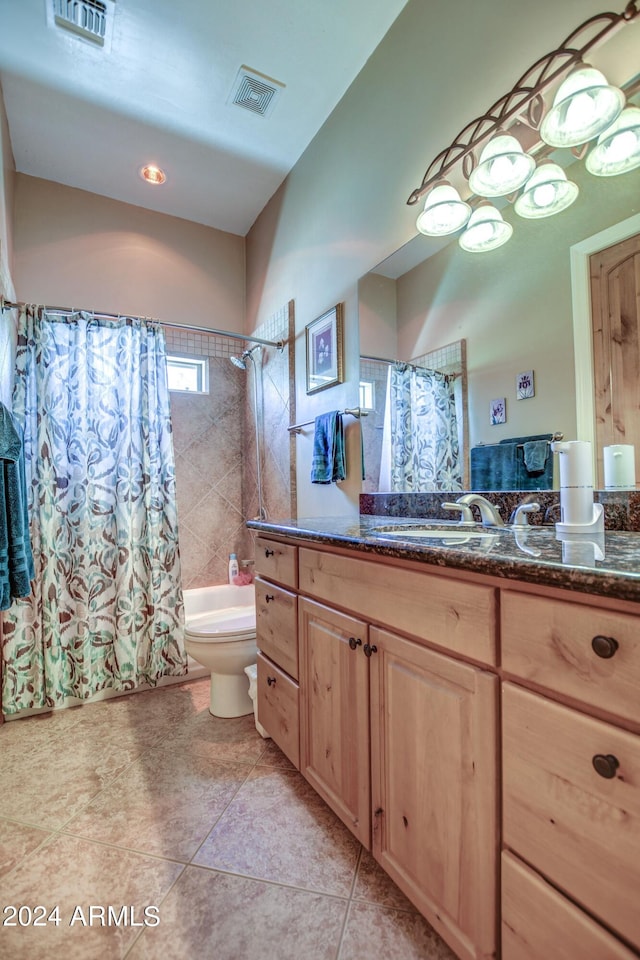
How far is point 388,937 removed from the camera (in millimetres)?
936

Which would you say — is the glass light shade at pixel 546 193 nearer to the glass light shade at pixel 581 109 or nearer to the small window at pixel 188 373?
the glass light shade at pixel 581 109

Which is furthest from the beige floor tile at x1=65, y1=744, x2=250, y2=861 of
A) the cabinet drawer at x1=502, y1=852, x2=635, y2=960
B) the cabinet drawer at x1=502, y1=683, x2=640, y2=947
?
the cabinet drawer at x1=502, y1=683, x2=640, y2=947

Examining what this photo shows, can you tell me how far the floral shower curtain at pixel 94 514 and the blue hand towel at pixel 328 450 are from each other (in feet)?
2.78

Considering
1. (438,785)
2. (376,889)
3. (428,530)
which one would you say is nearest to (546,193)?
(428,530)

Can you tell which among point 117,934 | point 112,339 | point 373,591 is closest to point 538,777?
point 373,591

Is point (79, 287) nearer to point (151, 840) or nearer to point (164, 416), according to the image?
point (164, 416)

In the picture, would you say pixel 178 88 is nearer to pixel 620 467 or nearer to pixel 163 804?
pixel 620 467

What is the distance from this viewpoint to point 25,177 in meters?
2.32

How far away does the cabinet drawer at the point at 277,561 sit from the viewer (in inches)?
51.9

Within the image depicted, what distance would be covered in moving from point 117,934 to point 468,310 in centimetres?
195

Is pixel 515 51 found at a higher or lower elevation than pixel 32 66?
lower

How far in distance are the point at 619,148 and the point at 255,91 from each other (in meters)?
1.68

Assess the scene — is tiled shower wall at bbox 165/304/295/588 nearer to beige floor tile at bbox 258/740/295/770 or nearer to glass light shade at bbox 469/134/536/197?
beige floor tile at bbox 258/740/295/770

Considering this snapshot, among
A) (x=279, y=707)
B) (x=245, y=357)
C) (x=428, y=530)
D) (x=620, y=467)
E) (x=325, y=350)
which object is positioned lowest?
(x=279, y=707)
